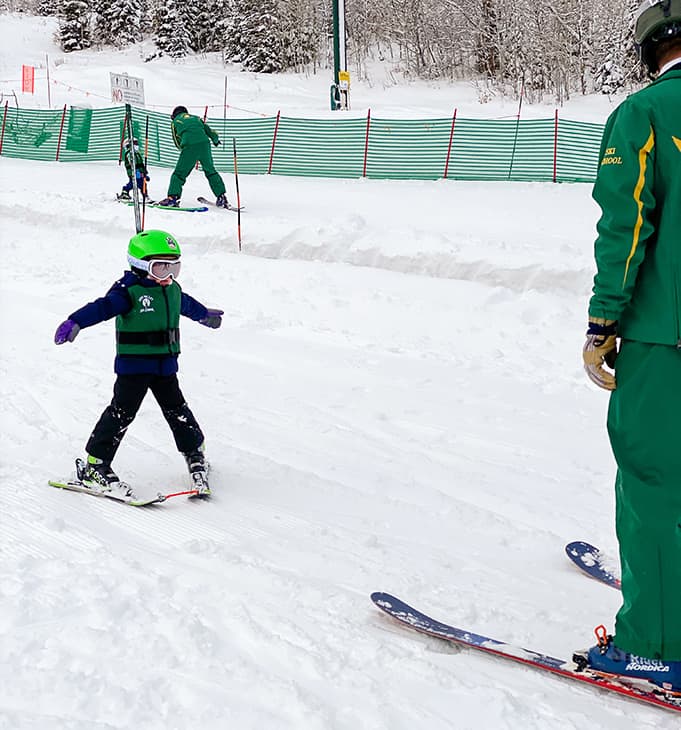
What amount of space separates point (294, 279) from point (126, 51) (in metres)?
41.6

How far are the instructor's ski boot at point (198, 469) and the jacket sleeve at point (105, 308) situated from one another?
3.14 feet

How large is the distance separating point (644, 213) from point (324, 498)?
293 centimetres

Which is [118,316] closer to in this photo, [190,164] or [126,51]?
[190,164]

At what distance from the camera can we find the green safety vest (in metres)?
4.92

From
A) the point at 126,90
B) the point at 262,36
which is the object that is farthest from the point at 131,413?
the point at 262,36

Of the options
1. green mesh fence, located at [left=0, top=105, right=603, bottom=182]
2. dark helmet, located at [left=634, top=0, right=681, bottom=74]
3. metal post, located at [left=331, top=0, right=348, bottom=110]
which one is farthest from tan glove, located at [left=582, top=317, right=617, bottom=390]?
metal post, located at [left=331, top=0, right=348, bottom=110]

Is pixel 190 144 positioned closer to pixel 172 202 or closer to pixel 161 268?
pixel 172 202

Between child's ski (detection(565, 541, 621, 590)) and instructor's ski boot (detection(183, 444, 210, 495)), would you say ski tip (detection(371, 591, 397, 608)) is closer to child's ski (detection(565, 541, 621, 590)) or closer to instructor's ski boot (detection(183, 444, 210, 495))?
child's ski (detection(565, 541, 621, 590))

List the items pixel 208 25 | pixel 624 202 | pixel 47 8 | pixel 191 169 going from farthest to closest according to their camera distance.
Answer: pixel 47 8
pixel 208 25
pixel 191 169
pixel 624 202

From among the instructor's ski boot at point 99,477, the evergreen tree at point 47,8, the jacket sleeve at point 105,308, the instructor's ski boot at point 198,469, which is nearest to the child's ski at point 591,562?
the instructor's ski boot at point 198,469

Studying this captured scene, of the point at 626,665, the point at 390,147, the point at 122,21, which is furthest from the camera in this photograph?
the point at 122,21

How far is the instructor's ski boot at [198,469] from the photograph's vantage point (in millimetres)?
5004

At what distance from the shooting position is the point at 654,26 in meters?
2.64

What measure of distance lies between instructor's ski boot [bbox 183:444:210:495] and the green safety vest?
64 cm
